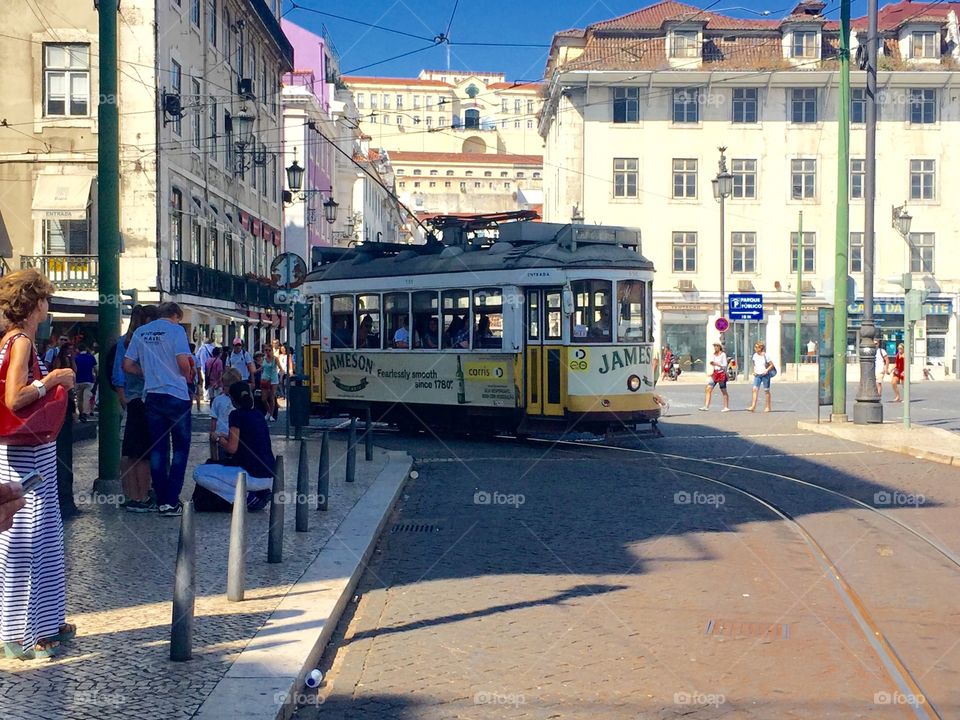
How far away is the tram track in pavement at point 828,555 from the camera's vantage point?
5691 mm

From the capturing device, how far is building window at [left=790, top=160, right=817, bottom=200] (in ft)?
176

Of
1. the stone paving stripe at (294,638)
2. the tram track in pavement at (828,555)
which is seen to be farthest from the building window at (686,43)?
the stone paving stripe at (294,638)

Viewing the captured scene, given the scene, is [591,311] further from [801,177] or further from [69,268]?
[801,177]

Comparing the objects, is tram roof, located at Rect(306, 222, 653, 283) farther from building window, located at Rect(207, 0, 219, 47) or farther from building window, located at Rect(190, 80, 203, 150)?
building window, located at Rect(207, 0, 219, 47)

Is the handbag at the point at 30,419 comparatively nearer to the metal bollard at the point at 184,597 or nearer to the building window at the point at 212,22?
the metal bollard at the point at 184,597

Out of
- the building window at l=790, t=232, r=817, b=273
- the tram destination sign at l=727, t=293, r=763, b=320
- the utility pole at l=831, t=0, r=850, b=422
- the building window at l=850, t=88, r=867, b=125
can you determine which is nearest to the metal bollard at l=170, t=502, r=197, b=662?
the utility pole at l=831, t=0, r=850, b=422

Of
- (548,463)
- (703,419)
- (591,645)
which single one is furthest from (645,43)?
(591,645)

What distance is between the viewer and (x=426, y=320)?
20.0 m

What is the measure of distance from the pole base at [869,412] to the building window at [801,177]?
109 feet

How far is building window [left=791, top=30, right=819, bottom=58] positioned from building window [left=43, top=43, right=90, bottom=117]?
3369 centimetres

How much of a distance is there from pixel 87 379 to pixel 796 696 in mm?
18974

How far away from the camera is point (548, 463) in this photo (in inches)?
631

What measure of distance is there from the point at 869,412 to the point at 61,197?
18.5 metres

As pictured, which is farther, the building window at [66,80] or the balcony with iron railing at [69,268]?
the building window at [66,80]
